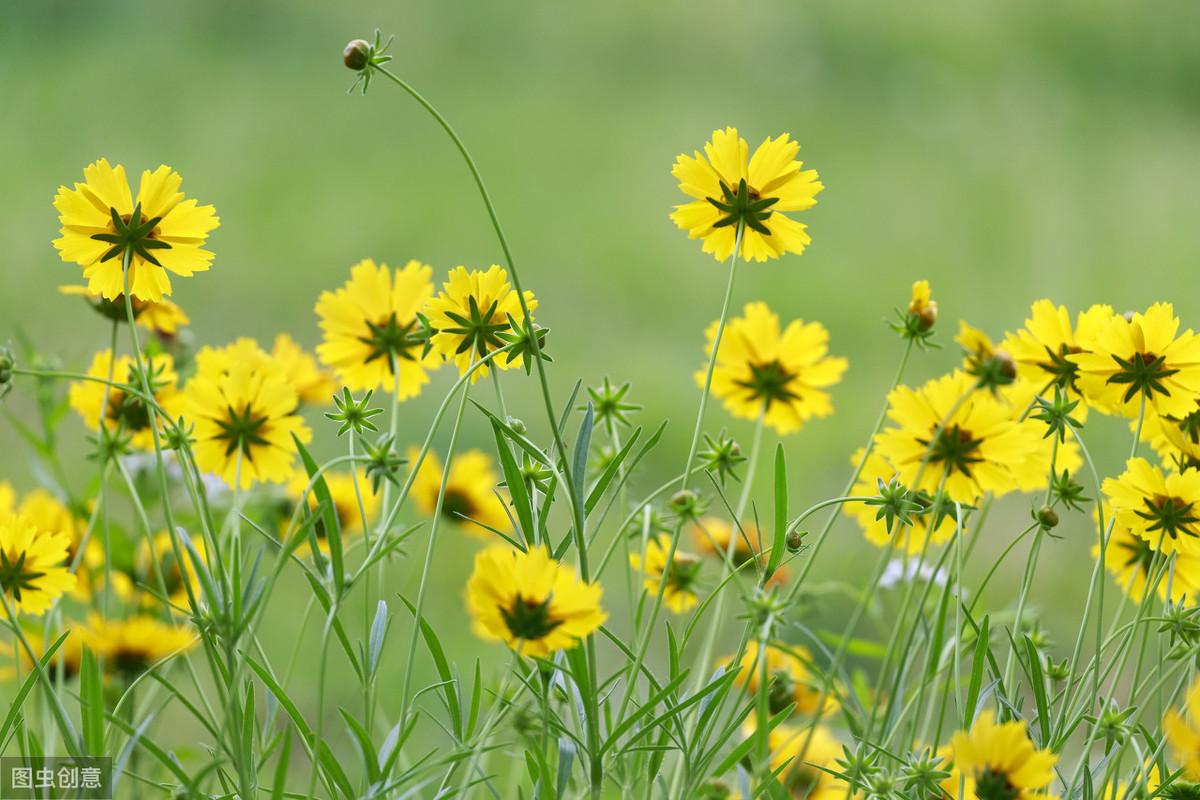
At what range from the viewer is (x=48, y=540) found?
37 cm

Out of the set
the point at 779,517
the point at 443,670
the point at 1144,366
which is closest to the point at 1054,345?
the point at 1144,366

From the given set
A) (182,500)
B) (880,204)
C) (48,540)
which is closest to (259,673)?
(48,540)

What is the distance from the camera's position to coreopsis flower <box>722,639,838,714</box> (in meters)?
0.41

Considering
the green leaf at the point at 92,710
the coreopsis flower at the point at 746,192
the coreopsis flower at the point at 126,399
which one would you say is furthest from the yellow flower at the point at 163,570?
the coreopsis flower at the point at 746,192

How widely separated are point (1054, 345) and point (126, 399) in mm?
366

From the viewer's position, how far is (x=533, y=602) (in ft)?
0.91

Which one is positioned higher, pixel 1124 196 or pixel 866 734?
pixel 1124 196

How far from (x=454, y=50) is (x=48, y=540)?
4.94 feet

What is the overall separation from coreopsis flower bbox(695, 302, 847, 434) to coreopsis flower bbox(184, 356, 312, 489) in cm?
18

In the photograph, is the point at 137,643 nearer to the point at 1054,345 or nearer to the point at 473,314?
the point at 473,314

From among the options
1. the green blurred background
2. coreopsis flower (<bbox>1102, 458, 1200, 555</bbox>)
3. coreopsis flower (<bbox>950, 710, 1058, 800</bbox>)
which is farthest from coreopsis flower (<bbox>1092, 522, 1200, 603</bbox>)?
the green blurred background

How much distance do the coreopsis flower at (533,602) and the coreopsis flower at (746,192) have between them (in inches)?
5.5

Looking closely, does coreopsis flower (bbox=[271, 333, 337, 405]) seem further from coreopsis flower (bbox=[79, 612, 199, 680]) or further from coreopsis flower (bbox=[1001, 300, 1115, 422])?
coreopsis flower (bbox=[1001, 300, 1115, 422])

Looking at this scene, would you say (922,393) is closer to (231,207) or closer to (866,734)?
(866,734)
